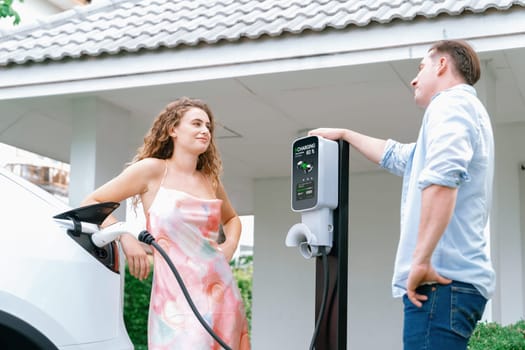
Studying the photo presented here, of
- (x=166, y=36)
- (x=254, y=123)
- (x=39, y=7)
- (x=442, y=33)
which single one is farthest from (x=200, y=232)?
(x=39, y=7)

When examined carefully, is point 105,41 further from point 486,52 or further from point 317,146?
point 317,146

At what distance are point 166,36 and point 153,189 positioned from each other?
2.88 m

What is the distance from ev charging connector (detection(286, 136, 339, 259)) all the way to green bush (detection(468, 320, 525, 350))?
157 cm

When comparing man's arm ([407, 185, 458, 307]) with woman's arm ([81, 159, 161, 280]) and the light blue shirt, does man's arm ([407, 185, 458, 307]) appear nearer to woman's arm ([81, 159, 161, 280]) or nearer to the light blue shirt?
the light blue shirt

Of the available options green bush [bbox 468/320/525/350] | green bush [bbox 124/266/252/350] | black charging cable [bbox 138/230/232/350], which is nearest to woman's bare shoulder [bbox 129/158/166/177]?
black charging cable [bbox 138/230/232/350]

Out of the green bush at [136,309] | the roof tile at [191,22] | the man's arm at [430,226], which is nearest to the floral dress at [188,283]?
the man's arm at [430,226]

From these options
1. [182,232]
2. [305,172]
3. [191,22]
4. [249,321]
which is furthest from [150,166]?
[249,321]

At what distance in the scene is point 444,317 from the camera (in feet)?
8.68

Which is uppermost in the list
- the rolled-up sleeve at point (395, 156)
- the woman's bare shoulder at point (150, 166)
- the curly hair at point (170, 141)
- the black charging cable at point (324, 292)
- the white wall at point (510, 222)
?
the white wall at point (510, 222)

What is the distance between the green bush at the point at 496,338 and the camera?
174 inches

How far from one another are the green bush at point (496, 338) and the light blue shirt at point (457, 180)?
70.4 inches

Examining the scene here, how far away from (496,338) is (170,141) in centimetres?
215

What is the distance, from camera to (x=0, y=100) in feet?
22.7

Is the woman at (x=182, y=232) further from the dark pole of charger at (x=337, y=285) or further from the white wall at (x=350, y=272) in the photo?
the white wall at (x=350, y=272)
